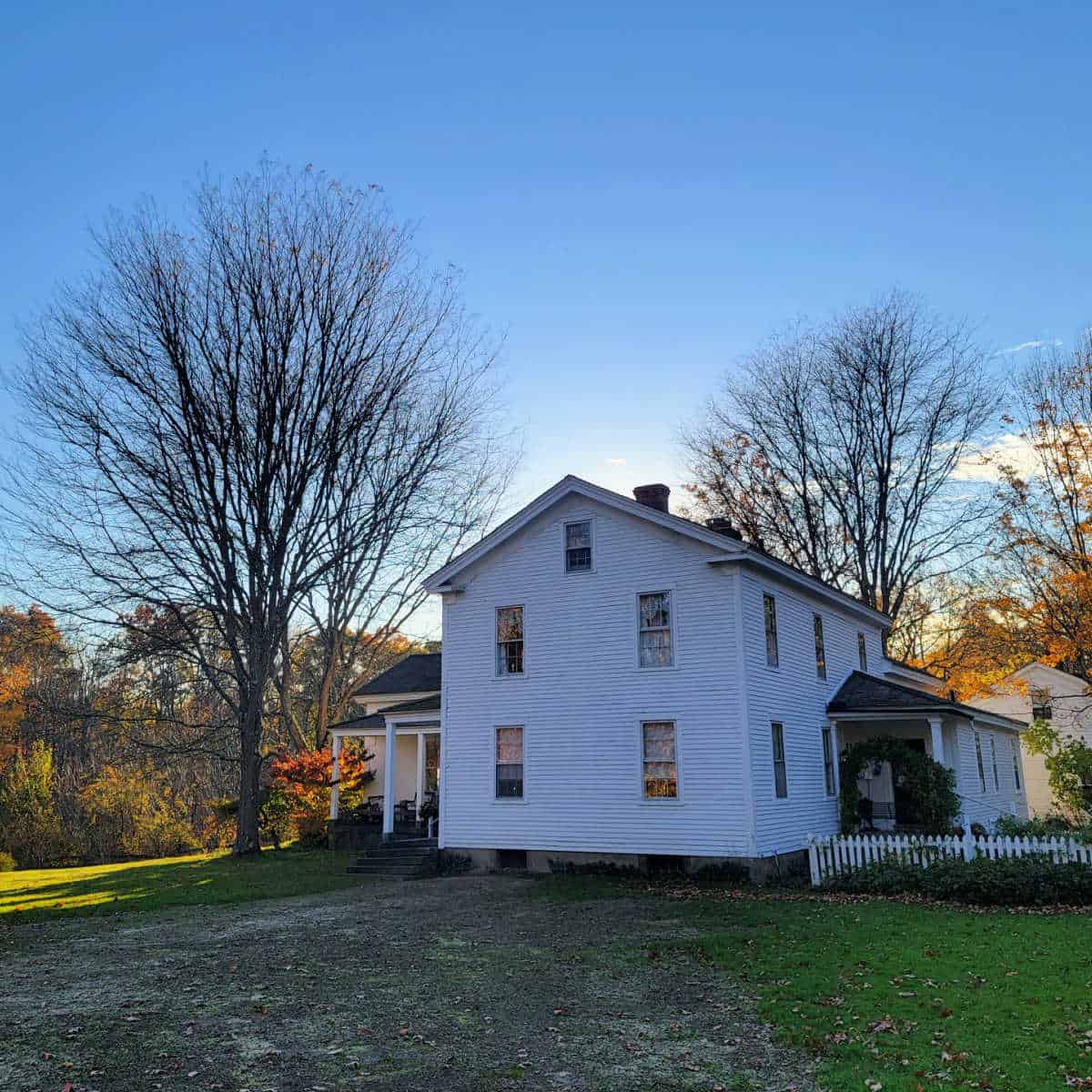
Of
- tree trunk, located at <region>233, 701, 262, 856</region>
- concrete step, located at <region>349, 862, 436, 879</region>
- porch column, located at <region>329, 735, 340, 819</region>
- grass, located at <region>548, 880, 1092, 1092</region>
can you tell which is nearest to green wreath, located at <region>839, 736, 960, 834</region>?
grass, located at <region>548, 880, 1092, 1092</region>

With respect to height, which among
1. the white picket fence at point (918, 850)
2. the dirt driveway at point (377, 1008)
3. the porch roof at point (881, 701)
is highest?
Answer: the porch roof at point (881, 701)

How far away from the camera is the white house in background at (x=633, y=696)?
18.3 metres

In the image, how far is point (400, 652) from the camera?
1790 inches

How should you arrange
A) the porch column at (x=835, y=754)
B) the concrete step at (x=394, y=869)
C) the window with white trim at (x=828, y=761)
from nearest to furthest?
the concrete step at (x=394, y=869)
the window with white trim at (x=828, y=761)
the porch column at (x=835, y=754)

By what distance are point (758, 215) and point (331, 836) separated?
20281 mm

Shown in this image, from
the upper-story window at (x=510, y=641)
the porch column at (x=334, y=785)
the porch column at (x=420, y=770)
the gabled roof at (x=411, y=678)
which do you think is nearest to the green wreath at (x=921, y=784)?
the upper-story window at (x=510, y=641)

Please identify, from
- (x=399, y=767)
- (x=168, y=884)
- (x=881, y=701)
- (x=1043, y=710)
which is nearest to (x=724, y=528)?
(x=881, y=701)

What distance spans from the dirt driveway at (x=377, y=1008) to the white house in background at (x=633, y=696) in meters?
4.62

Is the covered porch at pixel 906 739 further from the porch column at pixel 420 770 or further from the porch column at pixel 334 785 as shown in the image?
the porch column at pixel 334 785

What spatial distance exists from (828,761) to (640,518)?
26.5 feet

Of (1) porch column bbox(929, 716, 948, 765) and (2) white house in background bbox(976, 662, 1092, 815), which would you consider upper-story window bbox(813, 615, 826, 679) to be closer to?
(1) porch column bbox(929, 716, 948, 765)

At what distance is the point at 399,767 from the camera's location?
2775cm

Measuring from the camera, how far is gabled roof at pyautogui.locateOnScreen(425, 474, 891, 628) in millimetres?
18547

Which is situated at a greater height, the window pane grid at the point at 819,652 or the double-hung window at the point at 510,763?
the window pane grid at the point at 819,652
